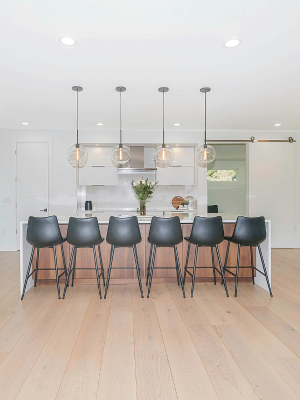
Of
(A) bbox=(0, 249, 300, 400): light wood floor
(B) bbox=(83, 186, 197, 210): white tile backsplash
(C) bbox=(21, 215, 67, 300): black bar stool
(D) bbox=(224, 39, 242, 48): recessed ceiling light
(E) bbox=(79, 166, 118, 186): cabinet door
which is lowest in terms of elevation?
(A) bbox=(0, 249, 300, 400): light wood floor

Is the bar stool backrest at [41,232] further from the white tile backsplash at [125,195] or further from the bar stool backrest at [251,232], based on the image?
the white tile backsplash at [125,195]

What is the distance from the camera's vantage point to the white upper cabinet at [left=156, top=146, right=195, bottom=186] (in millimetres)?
6148

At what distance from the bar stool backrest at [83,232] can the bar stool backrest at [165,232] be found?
722mm

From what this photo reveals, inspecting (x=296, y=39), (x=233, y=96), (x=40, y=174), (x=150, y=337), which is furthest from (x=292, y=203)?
(x=40, y=174)

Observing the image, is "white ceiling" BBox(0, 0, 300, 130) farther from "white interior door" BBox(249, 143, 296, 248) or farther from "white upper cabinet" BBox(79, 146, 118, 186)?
"white interior door" BBox(249, 143, 296, 248)

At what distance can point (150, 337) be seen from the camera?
2367 mm

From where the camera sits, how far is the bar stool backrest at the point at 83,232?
3344mm

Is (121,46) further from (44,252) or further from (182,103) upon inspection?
(44,252)

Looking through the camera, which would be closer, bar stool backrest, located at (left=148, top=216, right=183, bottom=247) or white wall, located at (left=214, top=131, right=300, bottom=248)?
bar stool backrest, located at (left=148, top=216, right=183, bottom=247)

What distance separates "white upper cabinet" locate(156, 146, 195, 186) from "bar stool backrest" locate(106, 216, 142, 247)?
9.42 ft

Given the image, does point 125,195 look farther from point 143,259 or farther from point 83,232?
point 83,232

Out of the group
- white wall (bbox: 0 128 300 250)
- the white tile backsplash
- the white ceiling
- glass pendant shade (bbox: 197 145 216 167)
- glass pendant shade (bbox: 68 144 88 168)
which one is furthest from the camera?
the white tile backsplash

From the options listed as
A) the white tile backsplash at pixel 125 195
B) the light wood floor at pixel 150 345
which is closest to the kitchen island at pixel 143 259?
the light wood floor at pixel 150 345

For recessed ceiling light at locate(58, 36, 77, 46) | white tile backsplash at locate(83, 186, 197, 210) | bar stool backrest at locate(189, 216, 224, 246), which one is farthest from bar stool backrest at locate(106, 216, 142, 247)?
white tile backsplash at locate(83, 186, 197, 210)
